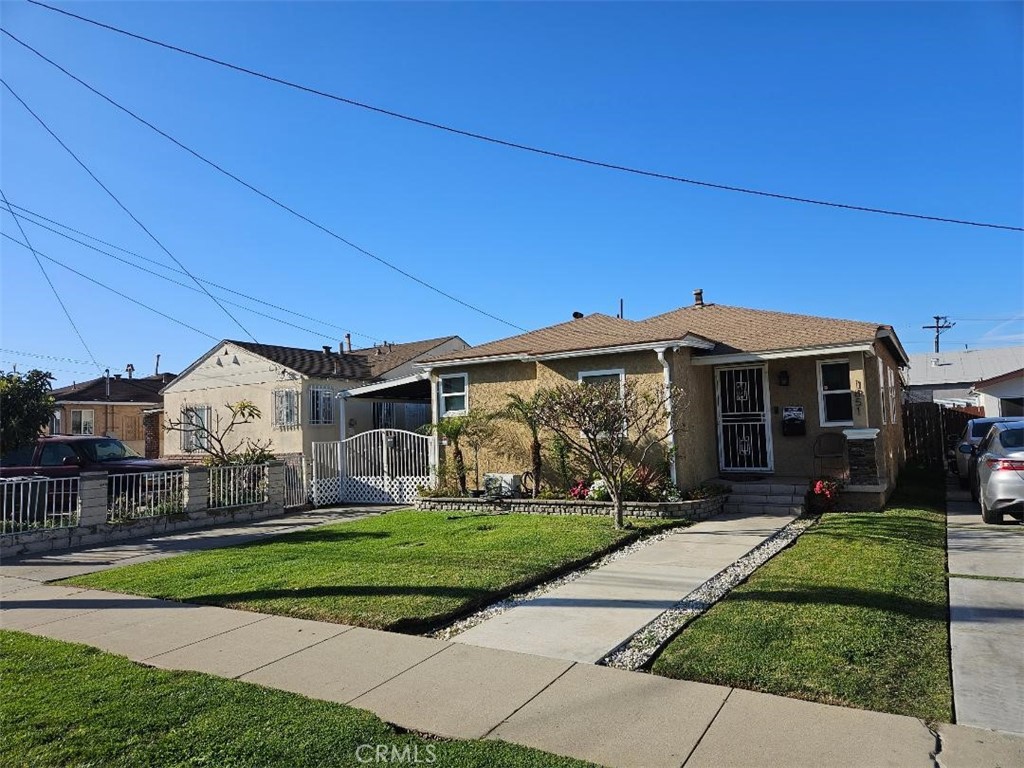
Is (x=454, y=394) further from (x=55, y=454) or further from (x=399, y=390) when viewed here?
(x=55, y=454)

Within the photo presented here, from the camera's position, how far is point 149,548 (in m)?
10.9

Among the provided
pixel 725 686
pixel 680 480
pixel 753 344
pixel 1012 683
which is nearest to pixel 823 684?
pixel 725 686

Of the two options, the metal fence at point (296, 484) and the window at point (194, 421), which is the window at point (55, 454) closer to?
the metal fence at point (296, 484)

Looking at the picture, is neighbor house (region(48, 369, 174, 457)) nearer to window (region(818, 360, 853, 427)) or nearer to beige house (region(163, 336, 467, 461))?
beige house (region(163, 336, 467, 461))

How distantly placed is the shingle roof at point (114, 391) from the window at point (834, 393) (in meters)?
28.6

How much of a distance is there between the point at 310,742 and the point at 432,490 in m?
11.4

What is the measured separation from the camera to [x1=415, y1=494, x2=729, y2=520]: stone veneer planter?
11.4m

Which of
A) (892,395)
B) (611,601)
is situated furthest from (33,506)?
(892,395)

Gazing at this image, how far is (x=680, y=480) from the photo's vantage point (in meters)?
12.2

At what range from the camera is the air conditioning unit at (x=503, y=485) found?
1367cm

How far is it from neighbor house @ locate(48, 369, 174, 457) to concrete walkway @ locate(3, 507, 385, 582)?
1986 centimetres

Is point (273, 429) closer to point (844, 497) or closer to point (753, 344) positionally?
point (753, 344)

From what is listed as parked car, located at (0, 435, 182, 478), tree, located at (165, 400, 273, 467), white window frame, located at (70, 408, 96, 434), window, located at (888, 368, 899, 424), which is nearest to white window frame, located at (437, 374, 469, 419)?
parked car, located at (0, 435, 182, 478)

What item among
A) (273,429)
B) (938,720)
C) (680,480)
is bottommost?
(938,720)
